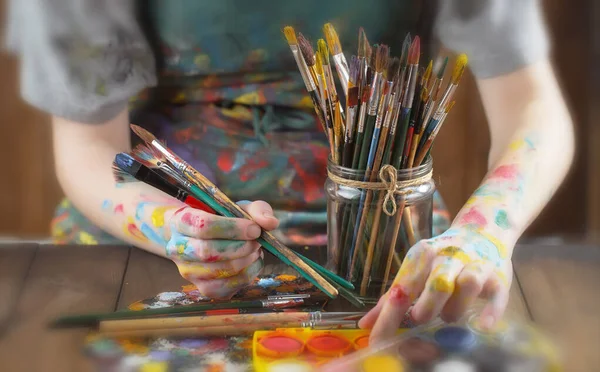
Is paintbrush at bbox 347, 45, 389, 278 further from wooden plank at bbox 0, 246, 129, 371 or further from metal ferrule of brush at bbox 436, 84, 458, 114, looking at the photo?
wooden plank at bbox 0, 246, 129, 371

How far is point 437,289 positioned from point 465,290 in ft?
0.06

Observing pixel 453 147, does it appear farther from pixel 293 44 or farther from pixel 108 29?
pixel 108 29

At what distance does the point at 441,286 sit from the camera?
48 cm

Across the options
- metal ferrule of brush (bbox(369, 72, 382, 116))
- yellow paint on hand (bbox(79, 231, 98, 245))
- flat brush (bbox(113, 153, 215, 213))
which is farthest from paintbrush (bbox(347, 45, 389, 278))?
yellow paint on hand (bbox(79, 231, 98, 245))

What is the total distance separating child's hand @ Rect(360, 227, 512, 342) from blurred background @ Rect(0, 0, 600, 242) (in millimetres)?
171

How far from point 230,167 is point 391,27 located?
0.19 m

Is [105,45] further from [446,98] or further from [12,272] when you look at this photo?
[446,98]

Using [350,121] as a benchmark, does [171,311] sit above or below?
below

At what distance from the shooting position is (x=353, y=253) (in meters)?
0.53

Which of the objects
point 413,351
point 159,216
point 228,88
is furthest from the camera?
point 228,88

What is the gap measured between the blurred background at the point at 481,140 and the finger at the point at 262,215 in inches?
8.2

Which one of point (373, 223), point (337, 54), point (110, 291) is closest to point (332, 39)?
point (337, 54)

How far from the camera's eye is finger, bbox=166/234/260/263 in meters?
0.51

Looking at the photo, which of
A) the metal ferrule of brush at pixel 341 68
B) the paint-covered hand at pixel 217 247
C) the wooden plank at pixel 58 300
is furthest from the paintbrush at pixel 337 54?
the wooden plank at pixel 58 300
